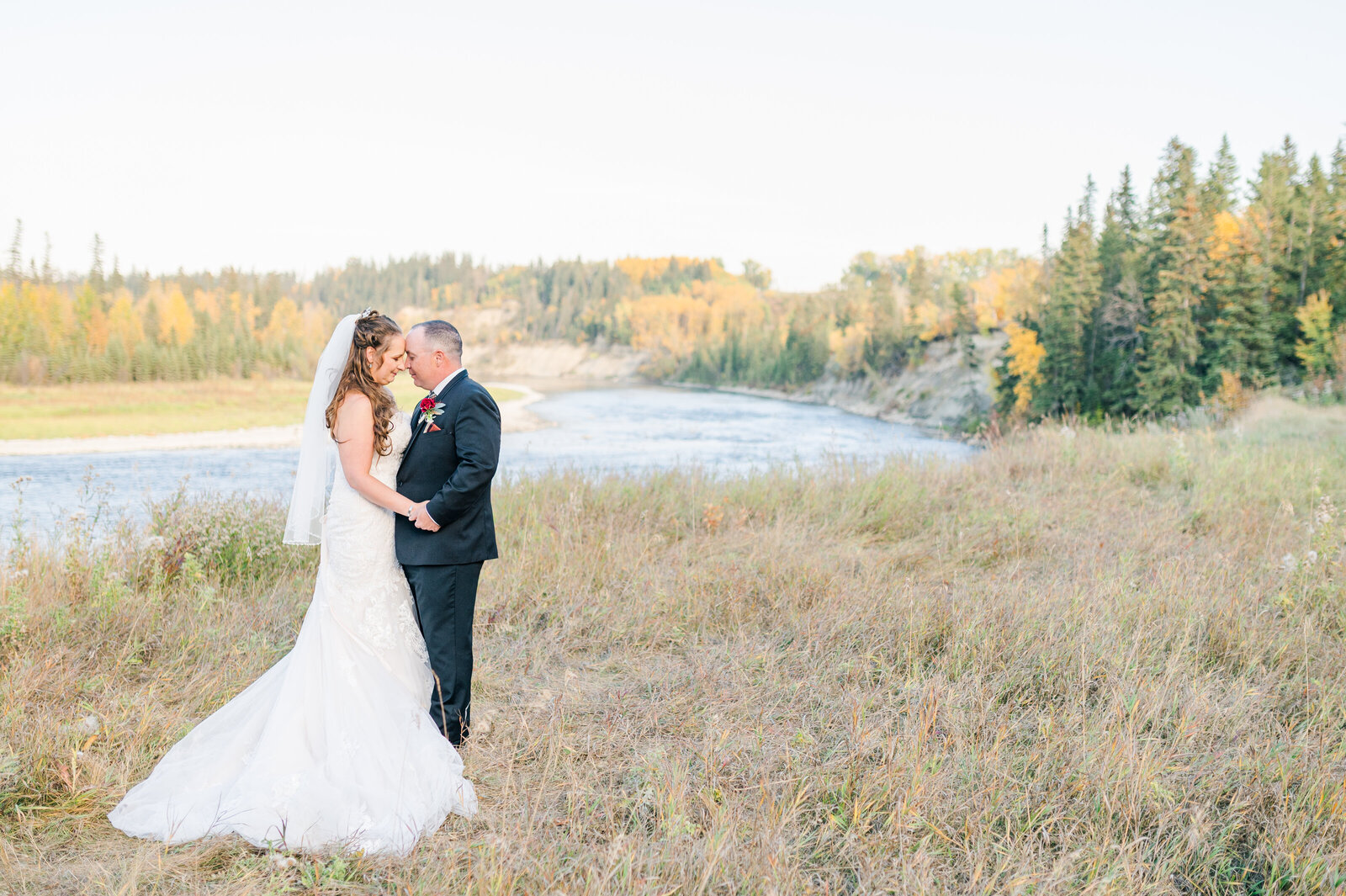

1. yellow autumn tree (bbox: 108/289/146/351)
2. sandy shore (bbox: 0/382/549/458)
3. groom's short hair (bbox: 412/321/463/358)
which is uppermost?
yellow autumn tree (bbox: 108/289/146/351)

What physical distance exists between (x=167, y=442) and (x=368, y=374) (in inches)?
1638

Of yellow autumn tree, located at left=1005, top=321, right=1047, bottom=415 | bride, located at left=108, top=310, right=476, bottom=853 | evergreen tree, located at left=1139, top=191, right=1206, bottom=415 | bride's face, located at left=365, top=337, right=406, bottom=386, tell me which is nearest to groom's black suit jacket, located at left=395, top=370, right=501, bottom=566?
bride, located at left=108, top=310, right=476, bottom=853

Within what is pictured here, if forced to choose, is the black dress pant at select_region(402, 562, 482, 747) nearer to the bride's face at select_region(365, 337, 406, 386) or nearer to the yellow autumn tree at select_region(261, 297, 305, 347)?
the bride's face at select_region(365, 337, 406, 386)

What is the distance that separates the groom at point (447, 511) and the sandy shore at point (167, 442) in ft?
104

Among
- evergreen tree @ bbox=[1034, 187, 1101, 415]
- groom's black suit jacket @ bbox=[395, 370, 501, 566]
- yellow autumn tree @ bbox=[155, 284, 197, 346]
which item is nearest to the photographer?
groom's black suit jacket @ bbox=[395, 370, 501, 566]

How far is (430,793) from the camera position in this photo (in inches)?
133

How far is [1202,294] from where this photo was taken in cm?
3681

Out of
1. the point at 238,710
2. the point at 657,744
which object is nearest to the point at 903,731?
the point at 657,744

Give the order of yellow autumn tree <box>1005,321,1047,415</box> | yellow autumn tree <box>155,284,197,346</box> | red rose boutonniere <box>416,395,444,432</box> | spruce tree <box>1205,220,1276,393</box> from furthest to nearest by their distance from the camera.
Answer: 1. yellow autumn tree <box>155,284,197,346</box>
2. yellow autumn tree <box>1005,321,1047,415</box>
3. spruce tree <box>1205,220,1276,393</box>
4. red rose boutonniere <box>416,395,444,432</box>

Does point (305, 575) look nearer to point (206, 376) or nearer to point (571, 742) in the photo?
point (571, 742)

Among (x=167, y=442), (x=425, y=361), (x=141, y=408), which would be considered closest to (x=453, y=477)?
(x=425, y=361)

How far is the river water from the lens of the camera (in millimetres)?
13853

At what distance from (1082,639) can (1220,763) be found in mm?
1263

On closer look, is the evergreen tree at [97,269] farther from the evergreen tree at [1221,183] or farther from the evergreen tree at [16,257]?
the evergreen tree at [1221,183]
